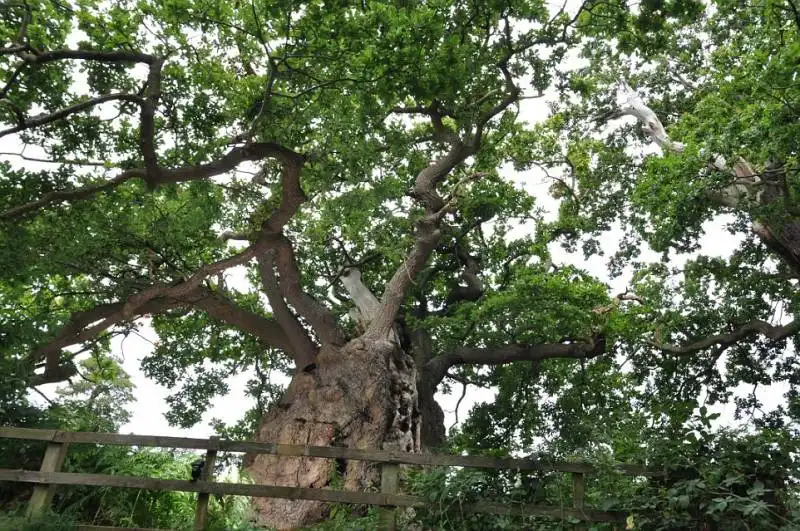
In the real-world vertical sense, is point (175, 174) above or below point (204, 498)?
above

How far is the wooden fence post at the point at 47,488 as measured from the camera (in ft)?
16.7

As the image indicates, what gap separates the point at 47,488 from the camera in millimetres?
5223

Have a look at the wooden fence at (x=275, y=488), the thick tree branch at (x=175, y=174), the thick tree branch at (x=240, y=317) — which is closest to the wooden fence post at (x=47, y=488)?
the wooden fence at (x=275, y=488)

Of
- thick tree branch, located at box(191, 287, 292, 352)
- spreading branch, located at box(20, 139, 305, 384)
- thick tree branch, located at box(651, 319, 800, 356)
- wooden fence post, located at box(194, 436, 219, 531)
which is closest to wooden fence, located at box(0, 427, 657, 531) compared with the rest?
wooden fence post, located at box(194, 436, 219, 531)

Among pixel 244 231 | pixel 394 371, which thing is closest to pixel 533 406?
pixel 394 371

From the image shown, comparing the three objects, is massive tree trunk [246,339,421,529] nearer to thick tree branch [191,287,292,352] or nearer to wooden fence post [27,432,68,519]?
thick tree branch [191,287,292,352]

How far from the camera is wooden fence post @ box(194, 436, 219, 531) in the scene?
527cm

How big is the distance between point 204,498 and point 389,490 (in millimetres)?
1815

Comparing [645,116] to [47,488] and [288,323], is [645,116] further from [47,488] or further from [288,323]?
[47,488]

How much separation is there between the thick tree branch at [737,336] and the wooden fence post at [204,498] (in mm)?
9448

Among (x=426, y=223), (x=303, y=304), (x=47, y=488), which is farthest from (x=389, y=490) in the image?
(x=426, y=223)

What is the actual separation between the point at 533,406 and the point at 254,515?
26.9 ft

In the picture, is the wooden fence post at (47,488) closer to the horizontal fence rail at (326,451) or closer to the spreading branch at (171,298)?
the horizontal fence rail at (326,451)

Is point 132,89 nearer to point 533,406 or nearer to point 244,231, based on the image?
point 244,231
